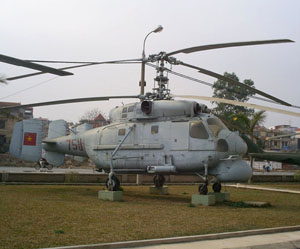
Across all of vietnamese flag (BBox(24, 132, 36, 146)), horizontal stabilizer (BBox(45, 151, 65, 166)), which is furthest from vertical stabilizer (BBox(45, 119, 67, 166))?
vietnamese flag (BBox(24, 132, 36, 146))

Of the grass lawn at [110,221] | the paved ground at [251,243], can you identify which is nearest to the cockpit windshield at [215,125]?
the grass lawn at [110,221]

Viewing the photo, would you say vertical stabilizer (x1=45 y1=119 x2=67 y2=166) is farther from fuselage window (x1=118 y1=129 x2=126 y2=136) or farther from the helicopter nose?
the helicopter nose

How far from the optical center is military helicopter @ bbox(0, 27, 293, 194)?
545 inches

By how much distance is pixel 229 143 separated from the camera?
1392 centimetres

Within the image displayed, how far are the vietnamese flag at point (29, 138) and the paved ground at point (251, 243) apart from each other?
38.3ft

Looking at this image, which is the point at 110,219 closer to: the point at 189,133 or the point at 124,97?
the point at 189,133

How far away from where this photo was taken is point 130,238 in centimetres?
740

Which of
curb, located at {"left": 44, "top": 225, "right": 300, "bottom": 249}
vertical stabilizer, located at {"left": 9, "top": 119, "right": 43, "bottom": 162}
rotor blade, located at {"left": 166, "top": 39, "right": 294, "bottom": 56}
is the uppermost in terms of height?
rotor blade, located at {"left": 166, "top": 39, "right": 294, "bottom": 56}

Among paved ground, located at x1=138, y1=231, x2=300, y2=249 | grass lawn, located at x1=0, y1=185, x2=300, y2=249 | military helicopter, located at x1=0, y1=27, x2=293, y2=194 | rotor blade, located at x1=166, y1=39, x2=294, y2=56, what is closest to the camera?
paved ground, located at x1=138, y1=231, x2=300, y2=249

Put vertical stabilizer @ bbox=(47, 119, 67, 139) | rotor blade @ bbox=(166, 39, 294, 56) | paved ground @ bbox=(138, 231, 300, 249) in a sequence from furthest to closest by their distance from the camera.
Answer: vertical stabilizer @ bbox=(47, 119, 67, 139)
rotor blade @ bbox=(166, 39, 294, 56)
paved ground @ bbox=(138, 231, 300, 249)

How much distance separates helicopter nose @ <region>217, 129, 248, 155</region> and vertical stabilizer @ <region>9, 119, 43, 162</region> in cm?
856

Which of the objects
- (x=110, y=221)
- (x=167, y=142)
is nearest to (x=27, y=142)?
(x=167, y=142)

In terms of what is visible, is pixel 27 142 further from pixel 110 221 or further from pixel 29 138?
pixel 110 221

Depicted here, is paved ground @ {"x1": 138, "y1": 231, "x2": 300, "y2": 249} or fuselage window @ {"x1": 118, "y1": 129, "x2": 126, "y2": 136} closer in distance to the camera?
paved ground @ {"x1": 138, "y1": 231, "x2": 300, "y2": 249}
